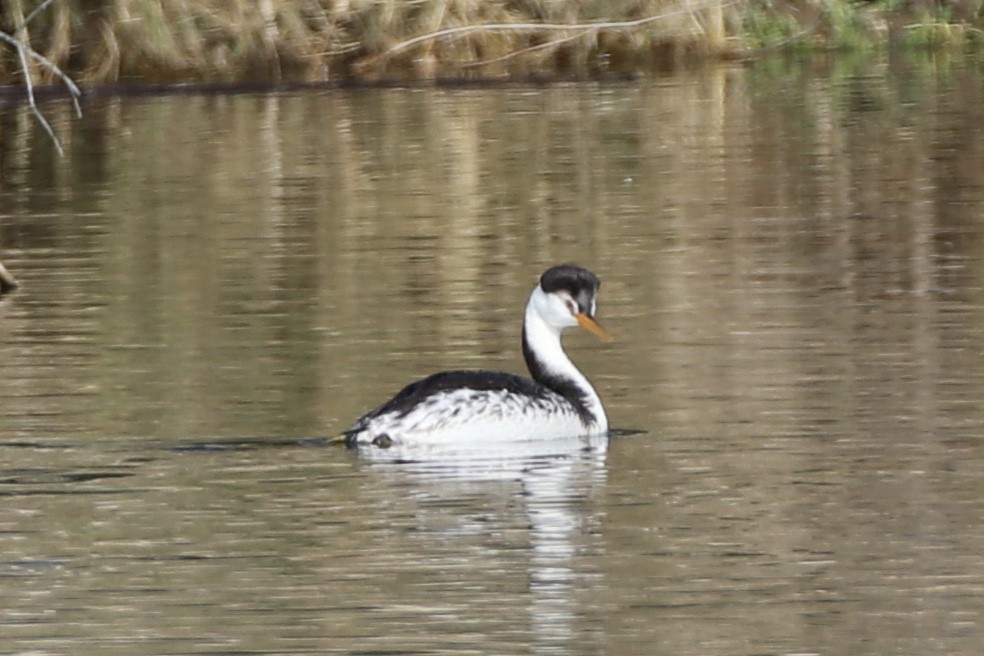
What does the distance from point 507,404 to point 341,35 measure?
793 inches

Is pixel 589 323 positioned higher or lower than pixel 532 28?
higher

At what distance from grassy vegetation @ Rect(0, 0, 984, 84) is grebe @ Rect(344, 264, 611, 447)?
18.1m

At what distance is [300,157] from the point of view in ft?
75.5

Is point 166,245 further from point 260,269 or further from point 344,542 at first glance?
point 344,542

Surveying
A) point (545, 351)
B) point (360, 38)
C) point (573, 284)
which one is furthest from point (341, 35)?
point (573, 284)

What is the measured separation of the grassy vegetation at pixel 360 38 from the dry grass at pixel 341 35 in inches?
0.6

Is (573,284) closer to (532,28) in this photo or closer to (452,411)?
(452,411)

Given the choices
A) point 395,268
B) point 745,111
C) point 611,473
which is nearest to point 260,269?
point 395,268

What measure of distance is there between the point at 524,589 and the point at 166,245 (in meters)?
9.18

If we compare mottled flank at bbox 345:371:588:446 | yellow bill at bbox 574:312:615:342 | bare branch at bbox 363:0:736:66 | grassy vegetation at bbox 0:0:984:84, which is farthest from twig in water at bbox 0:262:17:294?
bare branch at bbox 363:0:736:66

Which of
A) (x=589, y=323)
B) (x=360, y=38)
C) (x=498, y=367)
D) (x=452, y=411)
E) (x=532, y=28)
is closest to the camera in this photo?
(x=452, y=411)

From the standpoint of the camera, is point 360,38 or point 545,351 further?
point 360,38

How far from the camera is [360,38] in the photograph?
30844 millimetres

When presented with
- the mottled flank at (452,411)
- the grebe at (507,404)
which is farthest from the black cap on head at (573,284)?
the mottled flank at (452,411)
